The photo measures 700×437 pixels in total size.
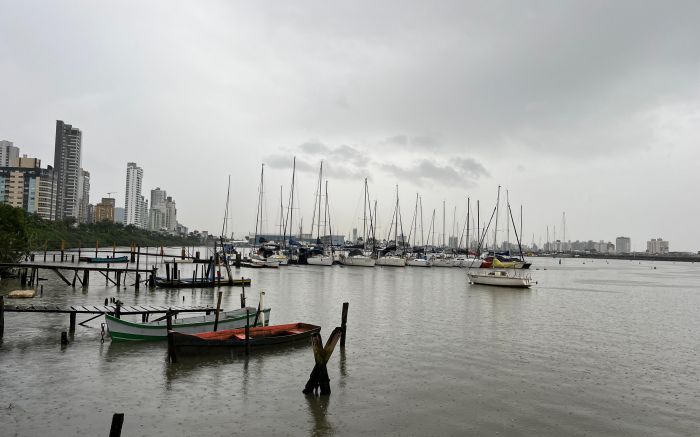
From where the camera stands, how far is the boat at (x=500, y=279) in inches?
2426

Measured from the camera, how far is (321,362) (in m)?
16.3

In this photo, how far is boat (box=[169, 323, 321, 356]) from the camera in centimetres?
2031

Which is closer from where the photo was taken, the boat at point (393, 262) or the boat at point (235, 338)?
the boat at point (235, 338)

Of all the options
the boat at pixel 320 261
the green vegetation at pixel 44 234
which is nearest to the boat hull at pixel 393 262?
the boat at pixel 320 261

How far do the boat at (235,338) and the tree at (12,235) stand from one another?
1657 inches

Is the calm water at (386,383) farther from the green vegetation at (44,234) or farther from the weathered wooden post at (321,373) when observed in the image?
the green vegetation at (44,234)

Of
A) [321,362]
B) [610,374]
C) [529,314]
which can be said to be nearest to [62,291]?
[321,362]

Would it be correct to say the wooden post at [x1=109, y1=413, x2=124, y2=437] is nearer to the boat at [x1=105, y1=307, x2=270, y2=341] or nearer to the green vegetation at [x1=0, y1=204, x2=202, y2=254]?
the boat at [x1=105, y1=307, x2=270, y2=341]

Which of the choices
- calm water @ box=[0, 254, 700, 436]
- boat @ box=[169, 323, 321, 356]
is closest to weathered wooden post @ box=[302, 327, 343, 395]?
calm water @ box=[0, 254, 700, 436]

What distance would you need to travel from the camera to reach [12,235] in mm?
52781

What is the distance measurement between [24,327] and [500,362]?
2455 cm

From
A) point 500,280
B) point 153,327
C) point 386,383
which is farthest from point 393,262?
point 386,383

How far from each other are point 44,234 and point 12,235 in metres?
73.9

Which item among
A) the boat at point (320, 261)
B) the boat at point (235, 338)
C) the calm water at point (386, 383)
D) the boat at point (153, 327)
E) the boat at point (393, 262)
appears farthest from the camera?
the boat at point (393, 262)
